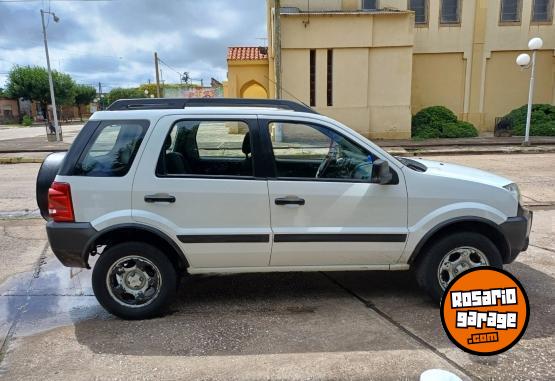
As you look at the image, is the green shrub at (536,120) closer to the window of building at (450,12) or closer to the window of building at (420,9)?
the window of building at (450,12)

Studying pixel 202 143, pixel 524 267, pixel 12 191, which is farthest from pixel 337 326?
pixel 12 191

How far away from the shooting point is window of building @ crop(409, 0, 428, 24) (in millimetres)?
22766

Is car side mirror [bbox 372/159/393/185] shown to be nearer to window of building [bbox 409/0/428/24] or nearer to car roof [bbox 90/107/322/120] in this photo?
car roof [bbox 90/107/322/120]

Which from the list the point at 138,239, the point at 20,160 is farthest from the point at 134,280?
the point at 20,160

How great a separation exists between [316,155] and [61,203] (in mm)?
2267

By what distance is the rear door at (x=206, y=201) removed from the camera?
3664 millimetres

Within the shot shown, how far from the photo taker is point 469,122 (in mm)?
23844

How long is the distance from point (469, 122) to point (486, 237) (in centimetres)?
2206

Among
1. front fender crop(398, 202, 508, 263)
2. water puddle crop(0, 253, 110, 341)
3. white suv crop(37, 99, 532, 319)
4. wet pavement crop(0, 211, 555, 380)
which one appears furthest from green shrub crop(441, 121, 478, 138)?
water puddle crop(0, 253, 110, 341)

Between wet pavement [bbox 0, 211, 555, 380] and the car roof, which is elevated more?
the car roof

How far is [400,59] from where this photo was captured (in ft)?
66.7

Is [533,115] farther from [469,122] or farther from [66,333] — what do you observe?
[66,333]

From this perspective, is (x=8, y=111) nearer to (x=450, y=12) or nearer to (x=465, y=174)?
(x=450, y=12)

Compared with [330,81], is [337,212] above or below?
below
